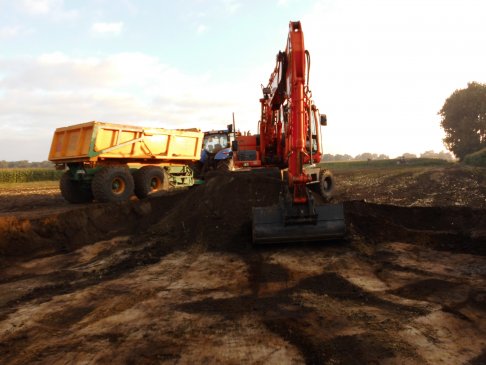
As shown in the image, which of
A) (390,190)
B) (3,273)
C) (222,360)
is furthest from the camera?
(390,190)

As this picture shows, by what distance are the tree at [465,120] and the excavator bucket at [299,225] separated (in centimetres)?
4175

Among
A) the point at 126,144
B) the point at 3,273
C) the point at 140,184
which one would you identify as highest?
the point at 126,144

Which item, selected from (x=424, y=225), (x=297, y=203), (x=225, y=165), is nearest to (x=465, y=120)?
(x=225, y=165)

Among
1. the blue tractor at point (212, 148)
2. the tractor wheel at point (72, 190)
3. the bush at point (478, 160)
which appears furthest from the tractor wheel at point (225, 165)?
the bush at point (478, 160)

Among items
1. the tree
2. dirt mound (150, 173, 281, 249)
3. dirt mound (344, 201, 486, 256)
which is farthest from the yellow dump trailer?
the tree

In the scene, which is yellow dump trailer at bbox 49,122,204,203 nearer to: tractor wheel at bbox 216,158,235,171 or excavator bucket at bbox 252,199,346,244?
tractor wheel at bbox 216,158,235,171

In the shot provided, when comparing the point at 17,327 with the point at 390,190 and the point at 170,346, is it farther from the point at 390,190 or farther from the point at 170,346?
the point at 390,190

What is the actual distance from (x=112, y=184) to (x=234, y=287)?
7467mm

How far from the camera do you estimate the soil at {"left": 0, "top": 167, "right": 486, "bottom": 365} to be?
3.30m

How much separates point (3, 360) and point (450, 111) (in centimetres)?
4908

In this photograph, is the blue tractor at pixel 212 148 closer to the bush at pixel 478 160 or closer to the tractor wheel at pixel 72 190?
the tractor wheel at pixel 72 190

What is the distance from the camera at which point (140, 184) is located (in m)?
12.1

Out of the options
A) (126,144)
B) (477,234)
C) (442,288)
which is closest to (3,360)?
(442,288)

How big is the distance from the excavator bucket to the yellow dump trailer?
6030mm
